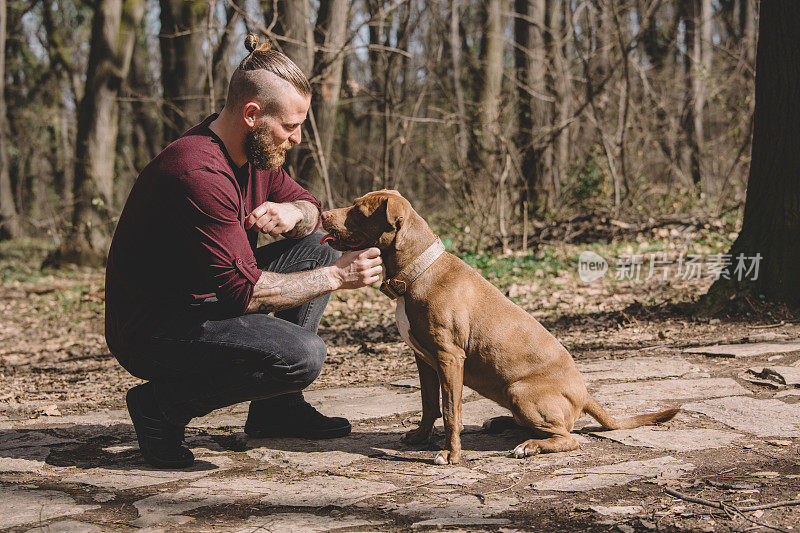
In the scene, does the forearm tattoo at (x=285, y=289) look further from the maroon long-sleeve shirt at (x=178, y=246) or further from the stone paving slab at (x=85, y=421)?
the stone paving slab at (x=85, y=421)

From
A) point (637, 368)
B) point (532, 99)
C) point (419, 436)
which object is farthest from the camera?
point (532, 99)

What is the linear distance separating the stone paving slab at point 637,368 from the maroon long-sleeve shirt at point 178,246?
269cm

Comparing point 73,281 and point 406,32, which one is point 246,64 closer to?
point 406,32

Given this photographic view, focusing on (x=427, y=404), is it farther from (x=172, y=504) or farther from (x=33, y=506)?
(x=33, y=506)

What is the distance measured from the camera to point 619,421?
395 centimetres

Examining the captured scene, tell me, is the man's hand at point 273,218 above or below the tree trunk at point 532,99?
below

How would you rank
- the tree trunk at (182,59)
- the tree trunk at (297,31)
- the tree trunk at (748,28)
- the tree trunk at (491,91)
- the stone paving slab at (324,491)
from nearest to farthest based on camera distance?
the stone paving slab at (324,491)
the tree trunk at (297,31)
the tree trunk at (491,91)
the tree trunk at (182,59)
the tree trunk at (748,28)

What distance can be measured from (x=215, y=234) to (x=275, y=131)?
64 cm

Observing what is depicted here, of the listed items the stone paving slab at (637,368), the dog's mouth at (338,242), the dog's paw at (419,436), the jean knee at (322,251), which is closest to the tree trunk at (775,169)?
the stone paving slab at (637,368)

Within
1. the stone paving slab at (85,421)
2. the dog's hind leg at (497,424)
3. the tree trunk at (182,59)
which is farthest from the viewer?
the tree trunk at (182,59)

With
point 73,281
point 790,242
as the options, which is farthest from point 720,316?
point 73,281

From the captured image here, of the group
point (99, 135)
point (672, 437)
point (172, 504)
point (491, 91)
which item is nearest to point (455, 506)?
point (172, 504)

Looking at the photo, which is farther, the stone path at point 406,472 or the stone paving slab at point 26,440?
the stone paving slab at point 26,440

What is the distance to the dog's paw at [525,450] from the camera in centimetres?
364
